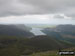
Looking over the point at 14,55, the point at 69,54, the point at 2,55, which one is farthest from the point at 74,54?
the point at 2,55

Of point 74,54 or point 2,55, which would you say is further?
point 2,55

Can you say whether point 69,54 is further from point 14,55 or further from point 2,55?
point 2,55

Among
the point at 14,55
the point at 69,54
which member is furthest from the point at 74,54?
the point at 14,55

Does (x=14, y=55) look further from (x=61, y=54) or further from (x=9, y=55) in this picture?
(x=61, y=54)

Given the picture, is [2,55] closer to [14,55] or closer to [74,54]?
[14,55]

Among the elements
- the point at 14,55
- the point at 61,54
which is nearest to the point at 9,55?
the point at 14,55

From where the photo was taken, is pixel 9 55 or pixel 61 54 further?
pixel 9 55

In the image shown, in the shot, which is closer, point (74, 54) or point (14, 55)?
point (74, 54)
